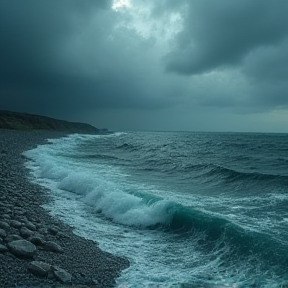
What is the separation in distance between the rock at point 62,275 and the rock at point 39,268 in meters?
0.19

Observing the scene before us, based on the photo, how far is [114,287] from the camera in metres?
6.86

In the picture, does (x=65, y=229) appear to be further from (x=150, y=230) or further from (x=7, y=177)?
(x=7, y=177)

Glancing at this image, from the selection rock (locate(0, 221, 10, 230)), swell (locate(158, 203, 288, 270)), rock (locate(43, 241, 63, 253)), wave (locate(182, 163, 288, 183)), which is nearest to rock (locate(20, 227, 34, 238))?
rock (locate(0, 221, 10, 230))

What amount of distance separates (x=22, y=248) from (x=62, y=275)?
4.96 ft

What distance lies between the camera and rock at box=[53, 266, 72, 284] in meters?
6.62

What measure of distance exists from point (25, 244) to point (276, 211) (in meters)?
11.1

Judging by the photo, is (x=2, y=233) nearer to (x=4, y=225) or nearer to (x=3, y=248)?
(x=4, y=225)

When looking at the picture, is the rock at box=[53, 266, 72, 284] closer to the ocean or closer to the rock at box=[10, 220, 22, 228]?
the ocean

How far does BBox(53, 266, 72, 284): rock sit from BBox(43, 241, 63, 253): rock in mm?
1309

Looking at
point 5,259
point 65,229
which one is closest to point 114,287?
point 5,259

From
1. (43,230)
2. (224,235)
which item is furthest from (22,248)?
(224,235)

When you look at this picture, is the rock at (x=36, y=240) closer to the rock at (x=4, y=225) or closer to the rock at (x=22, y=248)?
the rock at (x=22, y=248)

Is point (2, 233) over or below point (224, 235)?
over

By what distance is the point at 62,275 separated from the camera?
6738 millimetres
